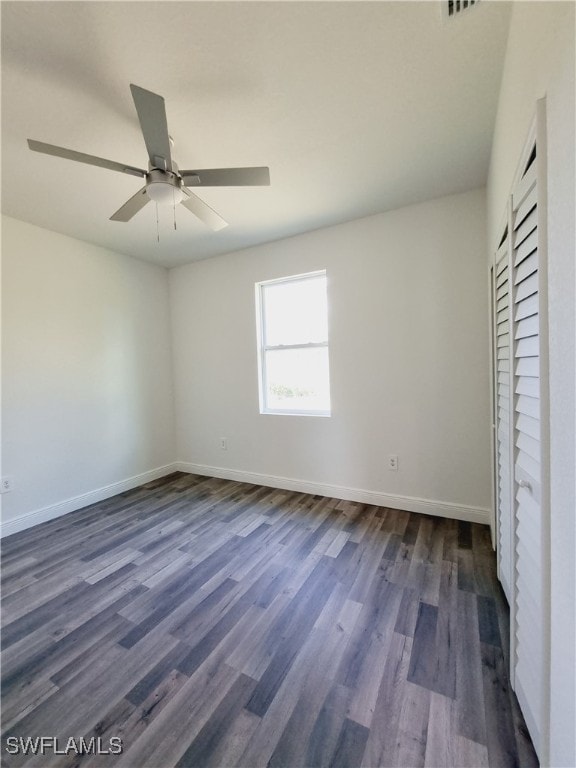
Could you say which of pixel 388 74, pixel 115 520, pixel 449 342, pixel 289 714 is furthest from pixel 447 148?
pixel 115 520

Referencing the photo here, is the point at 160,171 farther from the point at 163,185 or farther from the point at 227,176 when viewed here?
the point at 227,176

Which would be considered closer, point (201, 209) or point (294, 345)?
point (201, 209)

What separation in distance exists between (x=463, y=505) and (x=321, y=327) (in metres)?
2.08

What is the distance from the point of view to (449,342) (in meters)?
2.52

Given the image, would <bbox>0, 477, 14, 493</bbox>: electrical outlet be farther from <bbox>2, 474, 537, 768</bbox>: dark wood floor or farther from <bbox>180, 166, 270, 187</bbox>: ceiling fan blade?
<bbox>180, 166, 270, 187</bbox>: ceiling fan blade

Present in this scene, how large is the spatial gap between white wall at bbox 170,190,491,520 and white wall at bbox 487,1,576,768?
176cm

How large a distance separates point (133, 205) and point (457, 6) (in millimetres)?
1779

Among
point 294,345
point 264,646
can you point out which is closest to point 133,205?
point 294,345

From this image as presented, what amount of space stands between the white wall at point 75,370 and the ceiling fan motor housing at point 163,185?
1.90 meters

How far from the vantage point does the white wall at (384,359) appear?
247 centimetres

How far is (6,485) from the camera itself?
2.55 metres

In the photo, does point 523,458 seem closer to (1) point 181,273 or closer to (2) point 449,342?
(2) point 449,342

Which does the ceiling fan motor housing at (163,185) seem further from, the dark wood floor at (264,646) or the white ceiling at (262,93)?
the dark wood floor at (264,646)

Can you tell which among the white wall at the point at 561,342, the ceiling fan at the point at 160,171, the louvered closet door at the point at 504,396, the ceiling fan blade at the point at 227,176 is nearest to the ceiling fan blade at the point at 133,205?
the ceiling fan at the point at 160,171
